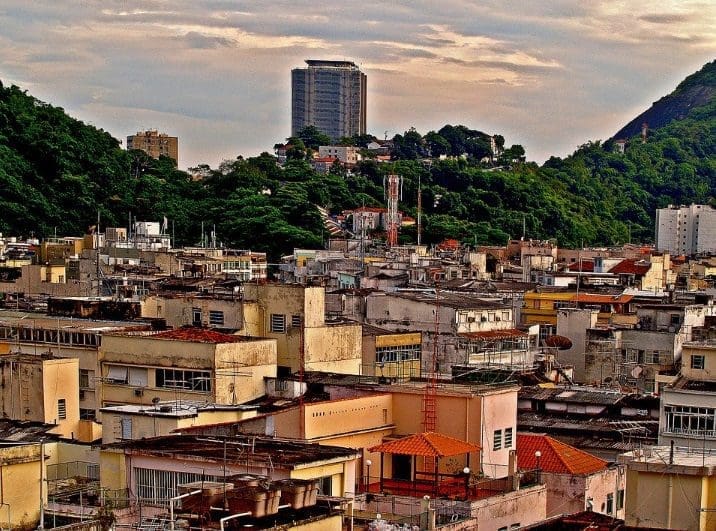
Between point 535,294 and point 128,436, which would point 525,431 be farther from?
point 535,294

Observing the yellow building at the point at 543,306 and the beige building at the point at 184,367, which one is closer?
the beige building at the point at 184,367

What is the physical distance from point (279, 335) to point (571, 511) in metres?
9.97

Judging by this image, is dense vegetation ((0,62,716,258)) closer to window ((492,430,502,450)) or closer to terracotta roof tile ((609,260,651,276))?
terracotta roof tile ((609,260,651,276))

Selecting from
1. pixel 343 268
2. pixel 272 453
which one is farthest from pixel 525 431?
pixel 343 268

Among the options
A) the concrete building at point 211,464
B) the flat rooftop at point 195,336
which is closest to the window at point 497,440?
the concrete building at point 211,464

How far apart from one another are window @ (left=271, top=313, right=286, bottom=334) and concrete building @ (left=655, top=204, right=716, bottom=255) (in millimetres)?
94930

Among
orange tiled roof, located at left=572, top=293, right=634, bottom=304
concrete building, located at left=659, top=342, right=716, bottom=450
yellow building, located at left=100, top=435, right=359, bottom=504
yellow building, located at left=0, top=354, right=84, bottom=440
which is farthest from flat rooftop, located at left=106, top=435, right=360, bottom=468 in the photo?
orange tiled roof, located at left=572, top=293, right=634, bottom=304

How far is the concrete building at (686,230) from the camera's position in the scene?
12244 cm

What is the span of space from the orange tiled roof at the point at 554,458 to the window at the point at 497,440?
0.92 ft

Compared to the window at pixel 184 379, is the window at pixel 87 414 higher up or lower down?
lower down

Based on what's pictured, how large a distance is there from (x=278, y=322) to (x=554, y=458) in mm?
9017

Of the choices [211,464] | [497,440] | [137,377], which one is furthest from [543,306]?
[211,464]

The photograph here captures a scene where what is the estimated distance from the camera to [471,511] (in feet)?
58.7

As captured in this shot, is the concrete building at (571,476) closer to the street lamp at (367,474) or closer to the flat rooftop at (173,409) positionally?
the street lamp at (367,474)
